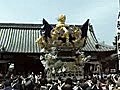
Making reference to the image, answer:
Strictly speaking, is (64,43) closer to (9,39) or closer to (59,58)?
(59,58)

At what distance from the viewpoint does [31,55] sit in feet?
125

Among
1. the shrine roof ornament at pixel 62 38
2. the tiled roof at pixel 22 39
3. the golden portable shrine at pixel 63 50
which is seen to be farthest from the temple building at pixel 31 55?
the golden portable shrine at pixel 63 50

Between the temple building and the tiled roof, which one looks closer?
the temple building

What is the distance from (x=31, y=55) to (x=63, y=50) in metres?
7.26

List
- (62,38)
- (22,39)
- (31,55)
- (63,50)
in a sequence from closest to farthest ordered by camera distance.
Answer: (63,50) < (62,38) < (31,55) < (22,39)

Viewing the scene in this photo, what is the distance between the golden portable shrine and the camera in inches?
1113

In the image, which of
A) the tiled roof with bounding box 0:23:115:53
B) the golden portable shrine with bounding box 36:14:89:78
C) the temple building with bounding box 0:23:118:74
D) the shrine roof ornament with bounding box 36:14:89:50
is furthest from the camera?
Answer: the tiled roof with bounding box 0:23:115:53

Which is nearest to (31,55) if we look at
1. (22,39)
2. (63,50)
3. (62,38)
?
(22,39)

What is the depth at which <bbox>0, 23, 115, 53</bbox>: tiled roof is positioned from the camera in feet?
128

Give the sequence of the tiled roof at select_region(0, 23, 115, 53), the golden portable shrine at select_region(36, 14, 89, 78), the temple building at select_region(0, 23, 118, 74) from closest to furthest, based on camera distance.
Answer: the golden portable shrine at select_region(36, 14, 89, 78) < the temple building at select_region(0, 23, 118, 74) < the tiled roof at select_region(0, 23, 115, 53)

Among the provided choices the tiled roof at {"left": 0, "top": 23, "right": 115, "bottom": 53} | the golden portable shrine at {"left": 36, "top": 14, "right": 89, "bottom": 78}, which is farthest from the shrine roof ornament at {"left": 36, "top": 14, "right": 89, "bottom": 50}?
the tiled roof at {"left": 0, "top": 23, "right": 115, "bottom": 53}

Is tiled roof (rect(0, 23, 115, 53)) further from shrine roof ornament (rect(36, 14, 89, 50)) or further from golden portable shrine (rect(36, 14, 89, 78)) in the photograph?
shrine roof ornament (rect(36, 14, 89, 50))

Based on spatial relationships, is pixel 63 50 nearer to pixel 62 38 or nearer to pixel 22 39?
pixel 62 38

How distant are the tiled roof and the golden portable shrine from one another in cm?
481
